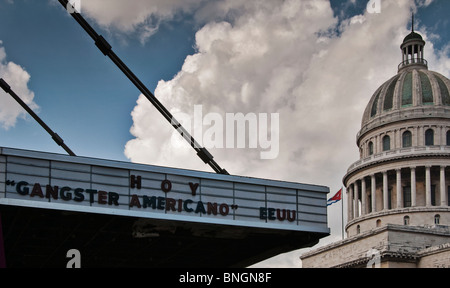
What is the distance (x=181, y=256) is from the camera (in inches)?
1813

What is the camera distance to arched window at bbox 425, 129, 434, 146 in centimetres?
10462

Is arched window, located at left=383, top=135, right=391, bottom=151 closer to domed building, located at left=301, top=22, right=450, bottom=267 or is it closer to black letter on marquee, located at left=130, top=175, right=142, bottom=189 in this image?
domed building, located at left=301, top=22, right=450, bottom=267

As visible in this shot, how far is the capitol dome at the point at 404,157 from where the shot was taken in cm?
10150

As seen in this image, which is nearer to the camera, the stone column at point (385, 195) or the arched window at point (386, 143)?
the stone column at point (385, 195)

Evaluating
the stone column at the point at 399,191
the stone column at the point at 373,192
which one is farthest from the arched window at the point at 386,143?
the stone column at the point at 399,191

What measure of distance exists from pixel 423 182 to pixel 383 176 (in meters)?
5.48

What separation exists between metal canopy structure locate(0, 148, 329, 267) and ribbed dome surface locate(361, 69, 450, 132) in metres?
67.8

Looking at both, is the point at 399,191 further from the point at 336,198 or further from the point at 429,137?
the point at 336,198

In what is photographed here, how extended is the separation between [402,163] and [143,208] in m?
76.6

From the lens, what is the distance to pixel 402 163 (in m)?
104

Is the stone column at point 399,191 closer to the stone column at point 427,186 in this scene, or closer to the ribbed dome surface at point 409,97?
the stone column at point 427,186

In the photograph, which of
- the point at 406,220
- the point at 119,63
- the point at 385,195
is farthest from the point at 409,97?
the point at 119,63

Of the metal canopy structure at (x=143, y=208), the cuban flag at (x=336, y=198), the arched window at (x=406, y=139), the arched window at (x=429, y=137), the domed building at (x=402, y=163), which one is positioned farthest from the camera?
the arched window at (x=406, y=139)
